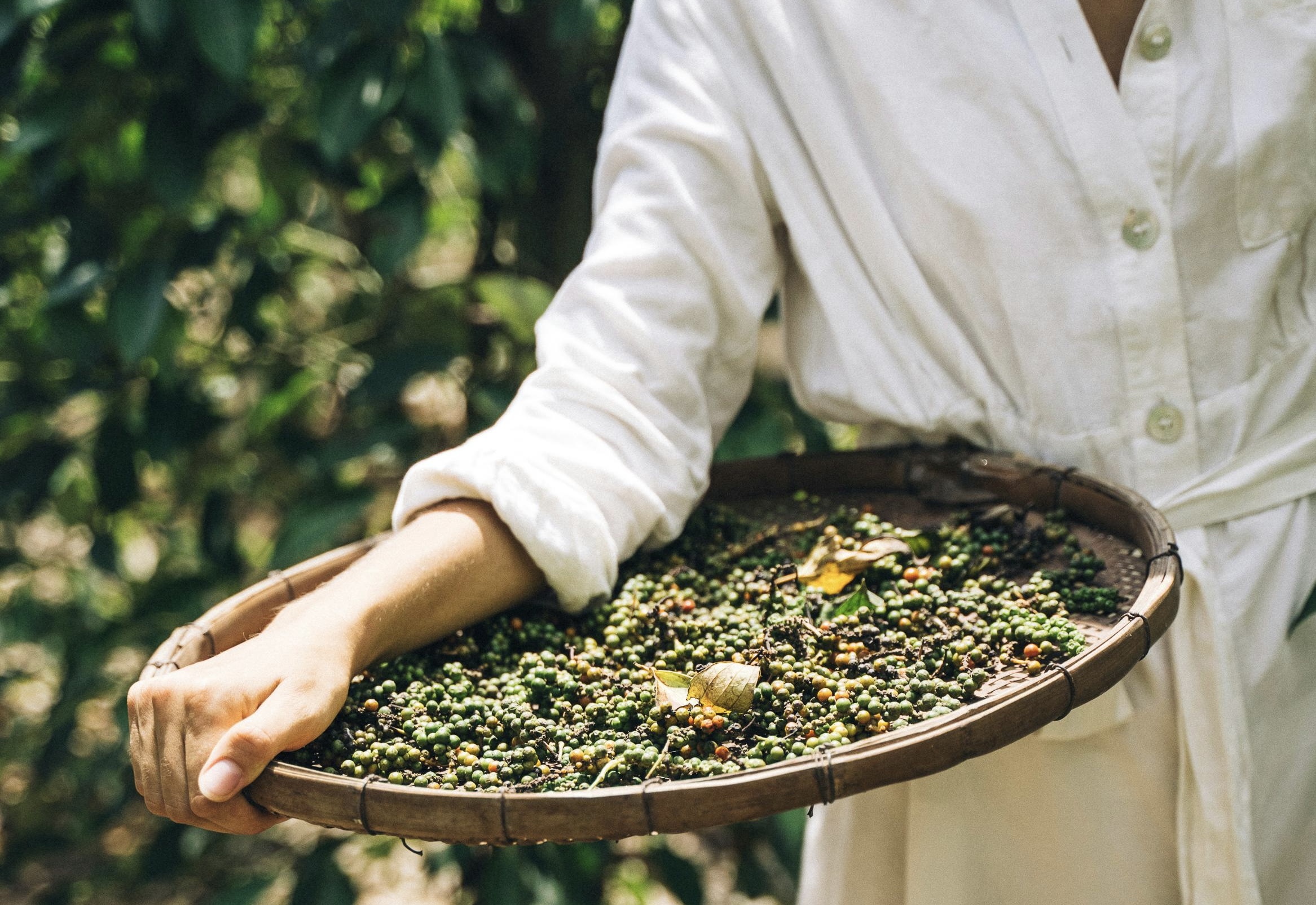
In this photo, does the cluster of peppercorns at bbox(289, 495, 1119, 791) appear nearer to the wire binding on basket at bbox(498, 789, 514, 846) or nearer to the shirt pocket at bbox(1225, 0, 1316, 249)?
the wire binding on basket at bbox(498, 789, 514, 846)

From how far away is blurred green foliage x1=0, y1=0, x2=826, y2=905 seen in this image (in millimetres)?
1399

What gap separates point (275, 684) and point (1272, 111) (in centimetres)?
83

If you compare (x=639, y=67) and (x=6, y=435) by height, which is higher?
(x=639, y=67)

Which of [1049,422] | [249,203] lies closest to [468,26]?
[1049,422]

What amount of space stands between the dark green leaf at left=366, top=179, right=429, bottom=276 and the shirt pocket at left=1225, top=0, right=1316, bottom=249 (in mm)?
928

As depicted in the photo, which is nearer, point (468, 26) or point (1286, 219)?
point (1286, 219)

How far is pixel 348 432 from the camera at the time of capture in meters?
1.62

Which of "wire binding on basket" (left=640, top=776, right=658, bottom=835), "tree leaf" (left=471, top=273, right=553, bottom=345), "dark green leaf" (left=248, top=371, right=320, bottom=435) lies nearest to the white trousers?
"wire binding on basket" (left=640, top=776, right=658, bottom=835)

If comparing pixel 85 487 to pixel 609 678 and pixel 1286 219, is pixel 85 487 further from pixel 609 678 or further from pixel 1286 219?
pixel 1286 219

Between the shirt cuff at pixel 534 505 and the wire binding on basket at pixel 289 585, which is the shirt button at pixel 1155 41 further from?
the wire binding on basket at pixel 289 585

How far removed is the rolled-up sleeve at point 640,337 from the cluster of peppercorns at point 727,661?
6 cm

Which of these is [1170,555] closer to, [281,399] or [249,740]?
[249,740]

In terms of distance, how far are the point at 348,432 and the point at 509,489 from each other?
0.83 metres

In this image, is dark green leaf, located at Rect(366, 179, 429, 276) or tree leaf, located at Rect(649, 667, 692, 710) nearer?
tree leaf, located at Rect(649, 667, 692, 710)
